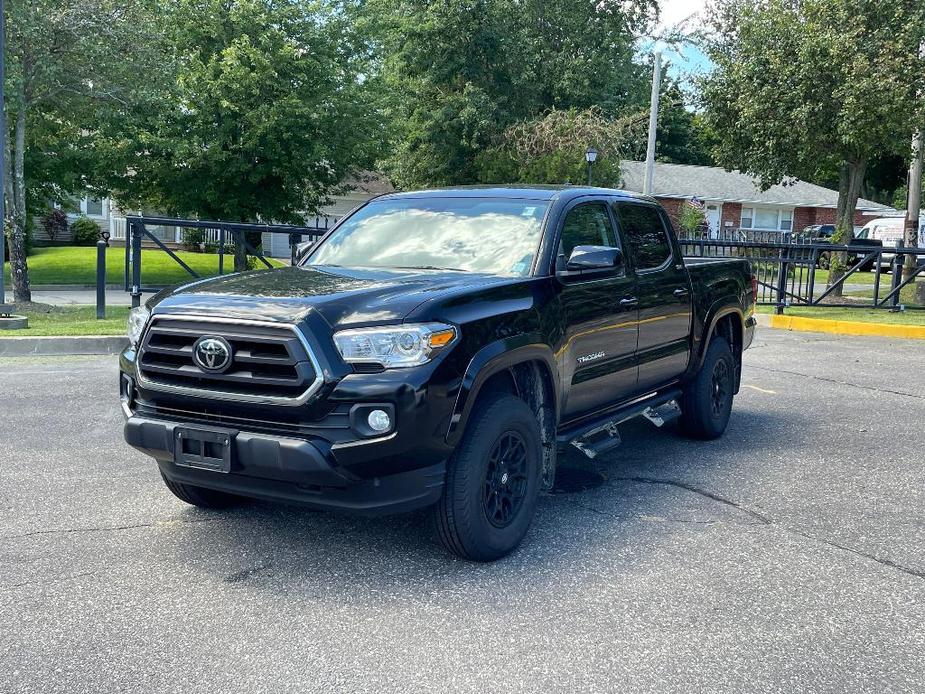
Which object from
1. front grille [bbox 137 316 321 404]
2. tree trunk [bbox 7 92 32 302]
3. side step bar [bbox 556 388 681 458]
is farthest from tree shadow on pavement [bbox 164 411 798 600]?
tree trunk [bbox 7 92 32 302]

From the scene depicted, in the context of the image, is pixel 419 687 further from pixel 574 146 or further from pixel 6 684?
pixel 574 146

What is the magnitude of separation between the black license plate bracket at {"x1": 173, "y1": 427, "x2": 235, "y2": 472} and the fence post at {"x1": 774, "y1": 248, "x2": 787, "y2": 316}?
1404cm

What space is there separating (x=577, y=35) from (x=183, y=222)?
107ft

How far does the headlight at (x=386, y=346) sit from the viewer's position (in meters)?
3.85

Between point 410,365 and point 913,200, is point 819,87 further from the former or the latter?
point 410,365

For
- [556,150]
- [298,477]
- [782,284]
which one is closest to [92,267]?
[556,150]

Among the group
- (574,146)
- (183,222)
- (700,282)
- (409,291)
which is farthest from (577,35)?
(409,291)

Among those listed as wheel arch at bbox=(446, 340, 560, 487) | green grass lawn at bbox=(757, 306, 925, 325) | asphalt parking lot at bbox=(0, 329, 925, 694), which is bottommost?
asphalt parking lot at bbox=(0, 329, 925, 694)

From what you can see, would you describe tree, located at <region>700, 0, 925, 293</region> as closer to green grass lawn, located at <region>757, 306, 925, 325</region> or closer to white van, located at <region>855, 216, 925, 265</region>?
green grass lawn, located at <region>757, 306, 925, 325</region>

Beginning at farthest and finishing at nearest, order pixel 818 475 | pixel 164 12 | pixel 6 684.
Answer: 1. pixel 164 12
2. pixel 818 475
3. pixel 6 684

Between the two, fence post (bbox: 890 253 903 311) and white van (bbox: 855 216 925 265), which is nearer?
fence post (bbox: 890 253 903 311)

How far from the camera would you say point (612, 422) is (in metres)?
5.62

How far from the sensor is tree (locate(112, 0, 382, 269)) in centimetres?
2023

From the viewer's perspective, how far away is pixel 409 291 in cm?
420
